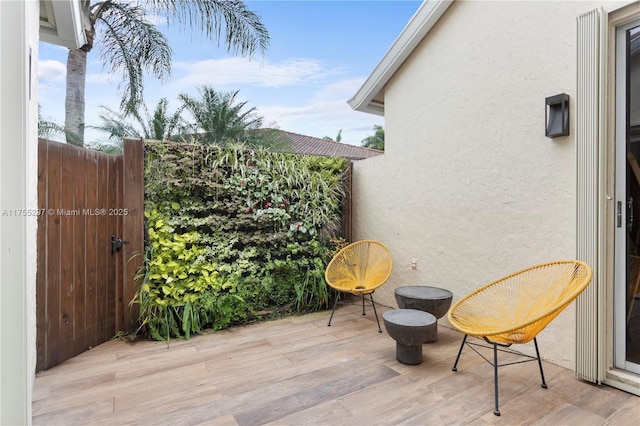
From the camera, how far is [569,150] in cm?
241

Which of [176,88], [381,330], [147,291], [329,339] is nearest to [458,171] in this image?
[381,330]

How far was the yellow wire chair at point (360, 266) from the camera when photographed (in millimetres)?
3695

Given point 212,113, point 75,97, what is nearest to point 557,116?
point 212,113

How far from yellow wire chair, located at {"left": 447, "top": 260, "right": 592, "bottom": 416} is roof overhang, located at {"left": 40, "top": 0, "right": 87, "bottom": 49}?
3728 mm

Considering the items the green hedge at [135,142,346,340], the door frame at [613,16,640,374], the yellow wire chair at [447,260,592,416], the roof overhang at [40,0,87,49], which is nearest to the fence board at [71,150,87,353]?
the green hedge at [135,142,346,340]

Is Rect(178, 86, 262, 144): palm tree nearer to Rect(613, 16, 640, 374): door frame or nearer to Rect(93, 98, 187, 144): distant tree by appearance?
Rect(93, 98, 187, 144): distant tree

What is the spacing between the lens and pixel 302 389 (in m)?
2.22

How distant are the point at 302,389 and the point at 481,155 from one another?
99.9 inches

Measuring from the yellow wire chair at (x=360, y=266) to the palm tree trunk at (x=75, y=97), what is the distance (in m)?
5.35

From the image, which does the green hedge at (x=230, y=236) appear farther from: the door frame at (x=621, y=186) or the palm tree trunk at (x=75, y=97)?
the palm tree trunk at (x=75, y=97)

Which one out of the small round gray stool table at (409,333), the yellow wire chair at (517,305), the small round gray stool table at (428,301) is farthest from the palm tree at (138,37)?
the yellow wire chair at (517,305)

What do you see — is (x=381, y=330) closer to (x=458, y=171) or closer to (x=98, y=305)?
(x=458, y=171)

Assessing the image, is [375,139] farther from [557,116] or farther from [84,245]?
[84,245]

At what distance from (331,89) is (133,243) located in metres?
7.61
